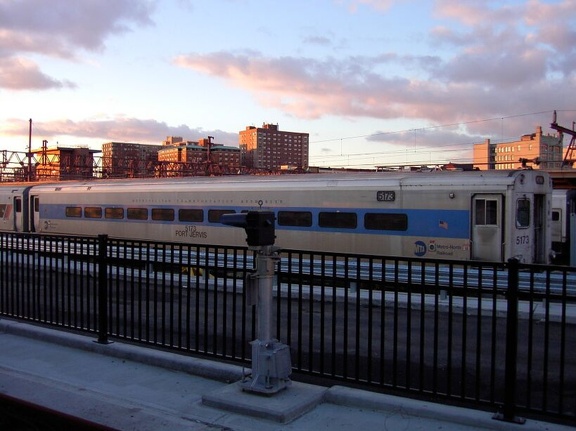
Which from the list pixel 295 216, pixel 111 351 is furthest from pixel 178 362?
pixel 295 216

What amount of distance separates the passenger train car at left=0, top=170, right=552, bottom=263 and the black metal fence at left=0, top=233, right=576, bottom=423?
469cm

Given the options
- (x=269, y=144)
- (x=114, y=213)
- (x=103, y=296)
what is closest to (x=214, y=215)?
(x=114, y=213)

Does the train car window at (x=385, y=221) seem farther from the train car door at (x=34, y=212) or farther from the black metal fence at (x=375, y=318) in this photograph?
the train car door at (x=34, y=212)

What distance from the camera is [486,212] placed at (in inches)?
573

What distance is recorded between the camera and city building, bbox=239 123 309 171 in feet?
319

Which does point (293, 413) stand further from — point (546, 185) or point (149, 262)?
point (546, 185)

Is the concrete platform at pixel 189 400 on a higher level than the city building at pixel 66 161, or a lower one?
lower

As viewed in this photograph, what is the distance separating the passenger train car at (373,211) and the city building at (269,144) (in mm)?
73897

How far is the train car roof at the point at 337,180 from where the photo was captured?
14672mm

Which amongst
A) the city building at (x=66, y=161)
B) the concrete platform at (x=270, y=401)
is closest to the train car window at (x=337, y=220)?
the concrete platform at (x=270, y=401)

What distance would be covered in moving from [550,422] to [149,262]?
4.54 meters

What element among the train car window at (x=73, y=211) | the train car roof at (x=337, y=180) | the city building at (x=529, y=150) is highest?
the city building at (x=529, y=150)

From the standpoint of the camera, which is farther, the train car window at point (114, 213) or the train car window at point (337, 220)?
the train car window at point (114, 213)

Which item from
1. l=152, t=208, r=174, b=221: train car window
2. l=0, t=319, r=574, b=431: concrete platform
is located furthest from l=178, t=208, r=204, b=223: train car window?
l=0, t=319, r=574, b=431: concrete platform
